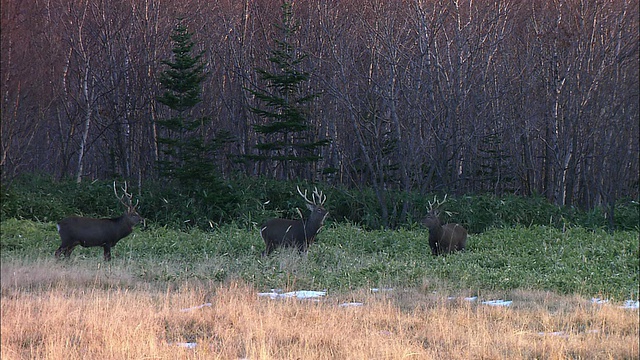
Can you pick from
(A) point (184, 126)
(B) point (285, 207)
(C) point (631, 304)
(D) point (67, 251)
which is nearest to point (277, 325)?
(C) point (631, 304)

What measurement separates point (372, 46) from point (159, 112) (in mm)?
7842

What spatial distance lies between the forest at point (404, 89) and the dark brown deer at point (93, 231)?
4.78 meters

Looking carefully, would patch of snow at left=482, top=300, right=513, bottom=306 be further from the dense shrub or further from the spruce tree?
the spruce tree

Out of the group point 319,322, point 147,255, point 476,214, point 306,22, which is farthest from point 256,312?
point 306,22

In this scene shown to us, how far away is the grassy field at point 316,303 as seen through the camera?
6.23 m

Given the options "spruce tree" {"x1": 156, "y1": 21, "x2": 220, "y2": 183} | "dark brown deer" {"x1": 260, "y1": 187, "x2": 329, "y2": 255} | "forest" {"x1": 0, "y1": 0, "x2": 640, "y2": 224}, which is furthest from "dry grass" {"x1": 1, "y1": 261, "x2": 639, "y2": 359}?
"forest" {"x1": 0, "y1": 0, "x2": 640, "y2": 224}

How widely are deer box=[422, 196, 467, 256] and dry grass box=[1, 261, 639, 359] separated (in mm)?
4084

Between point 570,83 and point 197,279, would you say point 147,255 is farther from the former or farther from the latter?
point 570,83

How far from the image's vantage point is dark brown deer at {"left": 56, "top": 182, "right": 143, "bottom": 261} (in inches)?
416

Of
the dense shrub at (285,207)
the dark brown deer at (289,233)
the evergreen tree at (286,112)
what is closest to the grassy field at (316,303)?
the dark brown deer at (289,233)

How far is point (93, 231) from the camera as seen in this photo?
11039mm

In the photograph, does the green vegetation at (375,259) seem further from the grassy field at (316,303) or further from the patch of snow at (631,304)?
the patch of snow at (631,304)

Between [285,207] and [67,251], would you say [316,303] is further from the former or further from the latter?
[285,207]

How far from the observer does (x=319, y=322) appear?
712 cm
